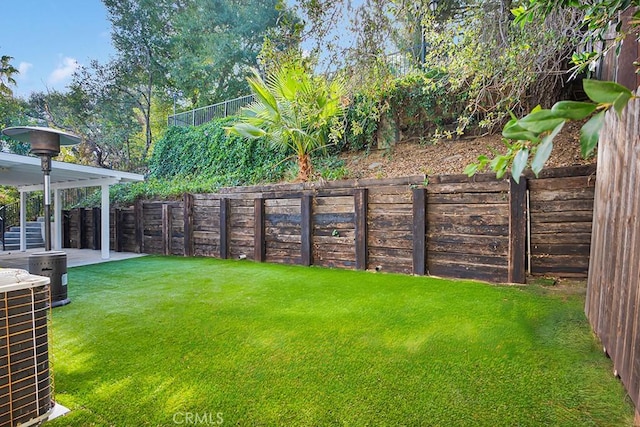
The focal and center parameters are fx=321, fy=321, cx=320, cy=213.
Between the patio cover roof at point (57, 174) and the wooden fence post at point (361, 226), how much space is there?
5811 mm

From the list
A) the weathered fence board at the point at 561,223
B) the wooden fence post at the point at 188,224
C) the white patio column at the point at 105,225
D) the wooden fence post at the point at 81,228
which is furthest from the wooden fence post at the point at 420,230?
the wooden fence post at the point at 81,228

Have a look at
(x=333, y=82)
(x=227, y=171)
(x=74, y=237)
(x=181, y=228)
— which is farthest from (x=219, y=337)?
(x=74, y=237)

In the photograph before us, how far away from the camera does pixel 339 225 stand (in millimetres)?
5340

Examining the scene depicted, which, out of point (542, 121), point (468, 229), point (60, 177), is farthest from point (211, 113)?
point (542, 121)

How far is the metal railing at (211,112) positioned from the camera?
35.7 feet

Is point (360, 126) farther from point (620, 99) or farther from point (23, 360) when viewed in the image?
point (620, 99)

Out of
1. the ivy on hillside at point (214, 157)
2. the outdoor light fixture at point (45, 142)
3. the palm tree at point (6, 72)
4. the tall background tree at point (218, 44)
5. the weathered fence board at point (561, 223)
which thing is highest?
the tall background tree at point (218, 44)

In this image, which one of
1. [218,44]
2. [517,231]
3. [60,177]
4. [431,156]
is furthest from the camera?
[218,44]

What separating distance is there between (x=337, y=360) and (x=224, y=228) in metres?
4.99

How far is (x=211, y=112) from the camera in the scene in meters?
11.7

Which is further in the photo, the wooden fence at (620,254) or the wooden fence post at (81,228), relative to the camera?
the wooden fence post at (81,228)

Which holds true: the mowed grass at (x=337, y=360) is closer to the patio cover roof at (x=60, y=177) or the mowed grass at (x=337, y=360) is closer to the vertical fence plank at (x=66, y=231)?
the patio cover roof at (x=60, y=177)

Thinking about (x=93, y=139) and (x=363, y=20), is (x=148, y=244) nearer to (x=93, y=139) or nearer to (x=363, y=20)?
(x=363, y=20)

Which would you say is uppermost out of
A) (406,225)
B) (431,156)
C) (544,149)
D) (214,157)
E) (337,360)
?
(214,157)
